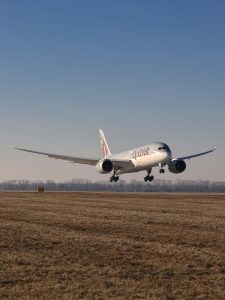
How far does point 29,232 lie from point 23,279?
8.83 meters

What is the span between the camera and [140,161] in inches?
2456

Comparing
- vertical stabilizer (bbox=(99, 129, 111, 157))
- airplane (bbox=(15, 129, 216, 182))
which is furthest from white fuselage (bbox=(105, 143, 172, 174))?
vertical stabilizer (bbox=(99, 129, 111, 157))

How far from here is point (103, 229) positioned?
2086 centimetres

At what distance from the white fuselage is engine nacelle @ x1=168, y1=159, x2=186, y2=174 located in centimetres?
291

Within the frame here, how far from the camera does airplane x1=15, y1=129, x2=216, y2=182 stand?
58.5 m

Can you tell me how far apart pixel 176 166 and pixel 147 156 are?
4825 millimetres

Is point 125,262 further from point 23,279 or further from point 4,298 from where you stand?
point 4,298

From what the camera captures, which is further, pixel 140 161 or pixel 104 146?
pixel 104 146

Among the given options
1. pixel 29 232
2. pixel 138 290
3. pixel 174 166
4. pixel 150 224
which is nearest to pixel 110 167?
pixel 174 166

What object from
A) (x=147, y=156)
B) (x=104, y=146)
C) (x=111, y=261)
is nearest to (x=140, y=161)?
(x=147, y=156)

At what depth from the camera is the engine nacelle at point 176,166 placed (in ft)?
205

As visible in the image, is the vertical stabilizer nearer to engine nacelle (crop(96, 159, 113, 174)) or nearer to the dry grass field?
engine nacelle (crop(96, 159, 113, 174))

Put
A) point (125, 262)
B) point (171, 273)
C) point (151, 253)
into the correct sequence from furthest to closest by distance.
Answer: point (151, 253) < point (125, 262) < point (171, 273)

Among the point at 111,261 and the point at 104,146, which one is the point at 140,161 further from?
the point at 111,261
